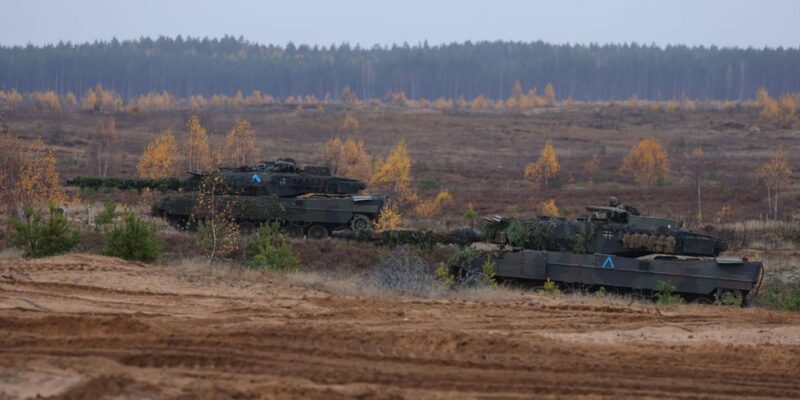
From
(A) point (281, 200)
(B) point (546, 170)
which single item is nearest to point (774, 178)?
(B) point (546, 170)

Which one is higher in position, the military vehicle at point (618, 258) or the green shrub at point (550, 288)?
the military vehicle at point (618, 258)

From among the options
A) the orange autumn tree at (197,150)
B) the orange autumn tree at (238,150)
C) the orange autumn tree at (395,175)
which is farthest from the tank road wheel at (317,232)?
the orange autumn tree at (238,150)

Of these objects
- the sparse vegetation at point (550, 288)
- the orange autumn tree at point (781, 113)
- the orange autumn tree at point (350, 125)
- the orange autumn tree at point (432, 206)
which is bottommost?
the orange autumn tree at point (432, 206)

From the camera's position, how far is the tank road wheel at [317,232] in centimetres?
3041

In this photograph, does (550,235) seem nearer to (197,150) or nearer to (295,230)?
(295,230)

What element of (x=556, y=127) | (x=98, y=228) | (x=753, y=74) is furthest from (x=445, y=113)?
(x=98, y=228)

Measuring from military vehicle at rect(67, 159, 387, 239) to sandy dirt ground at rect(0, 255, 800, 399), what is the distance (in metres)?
13.2

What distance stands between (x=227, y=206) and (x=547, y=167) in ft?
111

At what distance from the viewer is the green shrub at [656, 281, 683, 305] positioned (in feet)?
62.9

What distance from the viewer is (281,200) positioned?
98.6 feet

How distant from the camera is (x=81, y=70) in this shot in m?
160

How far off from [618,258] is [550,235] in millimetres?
1556

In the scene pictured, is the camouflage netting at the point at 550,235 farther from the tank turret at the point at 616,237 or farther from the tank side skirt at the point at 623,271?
the tank side skirt at the point at 623,271

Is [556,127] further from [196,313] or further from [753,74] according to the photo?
[196,313]
